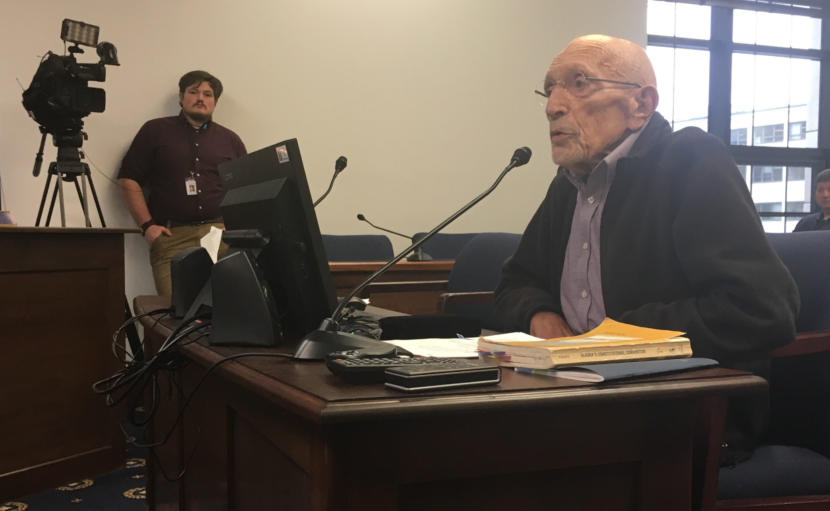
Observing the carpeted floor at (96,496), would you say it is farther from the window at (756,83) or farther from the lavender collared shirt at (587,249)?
the window at (756,83)

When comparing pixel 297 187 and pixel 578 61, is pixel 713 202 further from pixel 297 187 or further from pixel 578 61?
pixel 297 187

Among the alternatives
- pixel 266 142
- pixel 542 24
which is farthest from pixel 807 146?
pixel 266 142

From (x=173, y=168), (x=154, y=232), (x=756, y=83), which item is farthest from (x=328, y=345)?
(x=756, y=83)

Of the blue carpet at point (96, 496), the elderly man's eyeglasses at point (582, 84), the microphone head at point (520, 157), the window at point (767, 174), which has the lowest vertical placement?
the blue carpet at point (96, 496)

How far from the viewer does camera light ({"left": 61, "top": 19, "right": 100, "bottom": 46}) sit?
330 cm

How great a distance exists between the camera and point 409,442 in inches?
29.6

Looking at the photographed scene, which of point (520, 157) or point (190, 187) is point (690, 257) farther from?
point (190, 187)

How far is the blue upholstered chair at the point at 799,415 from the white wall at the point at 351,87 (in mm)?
3591

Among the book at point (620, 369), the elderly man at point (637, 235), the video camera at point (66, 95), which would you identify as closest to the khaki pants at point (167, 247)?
the video camera at point (66, 95)

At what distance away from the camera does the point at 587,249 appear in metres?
1.67

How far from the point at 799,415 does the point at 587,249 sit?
0.54 m

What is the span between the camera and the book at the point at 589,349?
862 mm

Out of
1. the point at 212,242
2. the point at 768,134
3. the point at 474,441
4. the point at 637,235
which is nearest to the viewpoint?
the point at 474,441

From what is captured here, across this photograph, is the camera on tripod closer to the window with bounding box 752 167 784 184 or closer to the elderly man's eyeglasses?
the elderly man's eyeglasses
